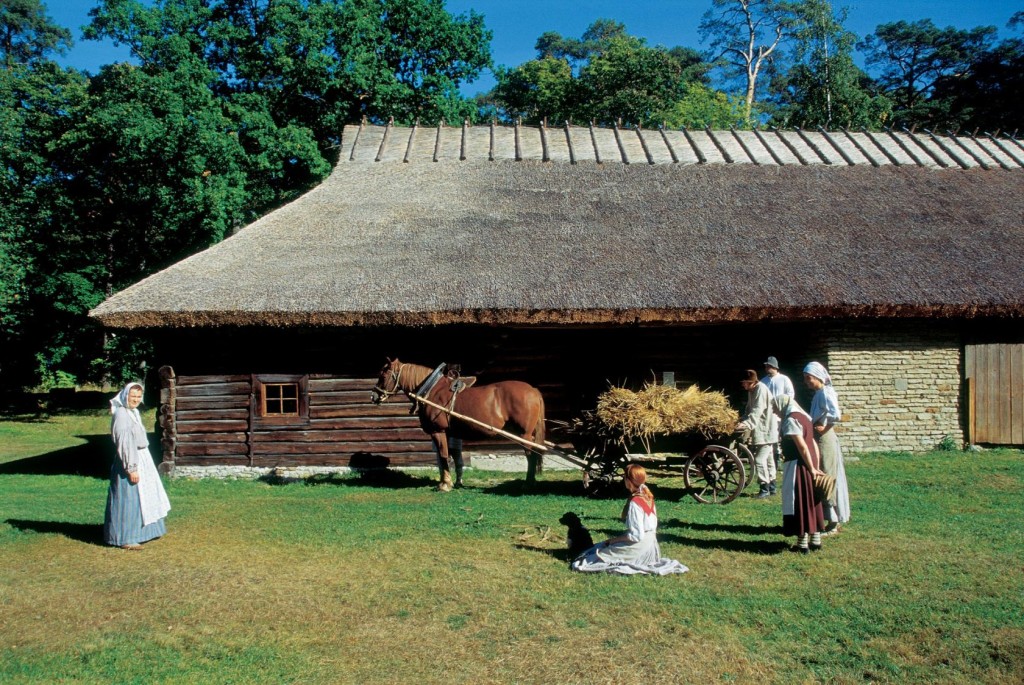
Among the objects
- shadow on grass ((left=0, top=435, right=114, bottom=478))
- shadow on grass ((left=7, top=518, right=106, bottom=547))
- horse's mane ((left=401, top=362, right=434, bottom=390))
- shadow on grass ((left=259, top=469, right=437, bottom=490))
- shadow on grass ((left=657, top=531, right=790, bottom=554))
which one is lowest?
shadow on grass ((left=0, top=435, right=114, bottom=478))

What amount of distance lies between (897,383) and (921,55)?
111 feet

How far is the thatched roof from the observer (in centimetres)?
1298

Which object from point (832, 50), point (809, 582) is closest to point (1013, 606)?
point (809, 582)

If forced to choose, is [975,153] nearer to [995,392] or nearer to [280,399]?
[995,392]

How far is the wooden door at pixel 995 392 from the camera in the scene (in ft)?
48.5

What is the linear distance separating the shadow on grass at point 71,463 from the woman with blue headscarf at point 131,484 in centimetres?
642

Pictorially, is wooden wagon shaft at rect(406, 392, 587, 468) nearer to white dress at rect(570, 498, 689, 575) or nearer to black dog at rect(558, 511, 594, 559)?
black dog at rect(558, 511, 594, 559)

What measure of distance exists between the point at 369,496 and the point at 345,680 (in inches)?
254

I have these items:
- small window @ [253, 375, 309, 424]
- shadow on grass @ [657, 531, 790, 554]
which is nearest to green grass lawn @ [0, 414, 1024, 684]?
shadow on grass @ [657, 531, 790, 554]

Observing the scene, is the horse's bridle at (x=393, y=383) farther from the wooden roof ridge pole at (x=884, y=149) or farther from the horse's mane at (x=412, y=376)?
the wooden roof ridge pole at (x=884, y=149)

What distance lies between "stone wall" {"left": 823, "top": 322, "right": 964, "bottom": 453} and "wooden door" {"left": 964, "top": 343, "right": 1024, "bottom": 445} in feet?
0.69

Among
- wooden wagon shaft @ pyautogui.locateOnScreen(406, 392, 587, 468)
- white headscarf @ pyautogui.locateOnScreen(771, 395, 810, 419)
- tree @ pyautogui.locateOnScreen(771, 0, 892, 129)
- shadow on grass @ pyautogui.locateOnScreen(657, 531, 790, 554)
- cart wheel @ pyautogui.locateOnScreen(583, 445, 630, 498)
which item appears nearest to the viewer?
white headscarf @ pyautogui.locateOnScreen(771, 395, 810, 419)

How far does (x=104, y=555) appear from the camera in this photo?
879 cm

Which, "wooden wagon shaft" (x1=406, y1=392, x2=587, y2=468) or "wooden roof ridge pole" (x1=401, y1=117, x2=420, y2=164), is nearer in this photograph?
"wooden wagon shaft" (x1=406, y1=392, x2=587, y2=468)
